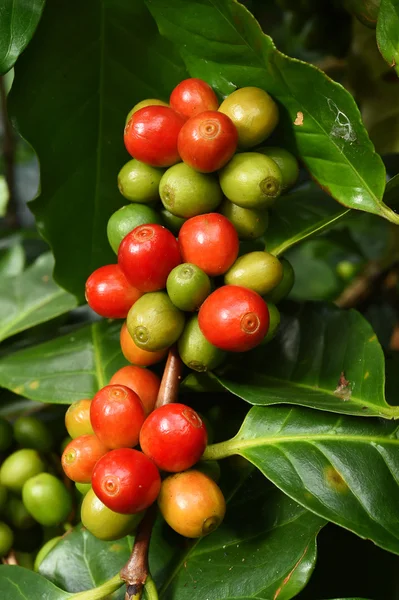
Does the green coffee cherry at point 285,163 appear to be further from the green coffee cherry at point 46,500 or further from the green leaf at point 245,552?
the green coffee cherry at point 46,500

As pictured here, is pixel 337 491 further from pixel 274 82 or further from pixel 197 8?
pixel 197 8

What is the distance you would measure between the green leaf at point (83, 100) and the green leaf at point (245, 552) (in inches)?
19.5

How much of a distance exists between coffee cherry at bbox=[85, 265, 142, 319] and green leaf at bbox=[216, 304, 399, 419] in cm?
18

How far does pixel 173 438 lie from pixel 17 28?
25.3 inches

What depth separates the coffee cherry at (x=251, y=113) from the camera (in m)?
0.88

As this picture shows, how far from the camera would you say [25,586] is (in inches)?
36.9

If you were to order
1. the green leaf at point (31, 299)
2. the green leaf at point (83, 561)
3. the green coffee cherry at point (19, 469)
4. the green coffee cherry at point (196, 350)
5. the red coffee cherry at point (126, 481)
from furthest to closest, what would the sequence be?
the green leaf at point (31, 299), the green coffee cherry at point (19, 469), the green leaf at point (83, 561), the green coffee cherry at point (196, 350), the red coffee cherry at point (126, 481)

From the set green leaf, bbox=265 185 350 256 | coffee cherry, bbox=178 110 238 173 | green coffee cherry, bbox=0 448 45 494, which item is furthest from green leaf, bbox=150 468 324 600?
coffee cherry, bbox=178 110 238 173

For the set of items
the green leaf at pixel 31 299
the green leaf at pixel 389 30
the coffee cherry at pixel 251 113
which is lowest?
the green leaf at pixel 31 299

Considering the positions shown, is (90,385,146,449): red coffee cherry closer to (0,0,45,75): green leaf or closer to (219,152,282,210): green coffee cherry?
(219,152,282,210): green coffee cherry

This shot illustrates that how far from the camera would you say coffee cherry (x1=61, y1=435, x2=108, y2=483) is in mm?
856

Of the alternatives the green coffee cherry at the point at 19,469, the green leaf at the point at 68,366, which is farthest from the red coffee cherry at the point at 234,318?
the green coffee cherry at the point at 19,469

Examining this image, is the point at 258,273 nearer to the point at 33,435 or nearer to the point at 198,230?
the point at 198,230

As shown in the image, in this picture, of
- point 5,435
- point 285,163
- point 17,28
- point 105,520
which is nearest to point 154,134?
point 285,163
